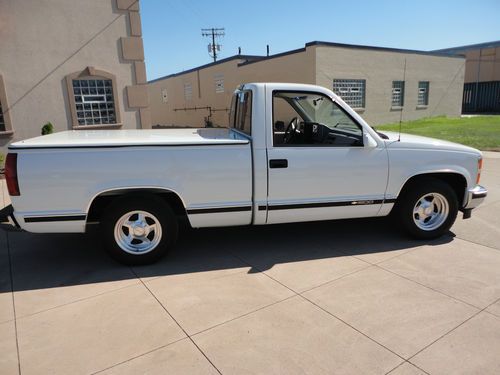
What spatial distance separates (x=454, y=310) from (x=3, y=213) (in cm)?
448

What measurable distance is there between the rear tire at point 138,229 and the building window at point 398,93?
22401mm

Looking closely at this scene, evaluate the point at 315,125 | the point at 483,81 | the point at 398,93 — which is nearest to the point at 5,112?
the point at 315,125

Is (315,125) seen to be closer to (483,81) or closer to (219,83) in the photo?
(219,83)

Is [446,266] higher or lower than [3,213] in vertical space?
lower

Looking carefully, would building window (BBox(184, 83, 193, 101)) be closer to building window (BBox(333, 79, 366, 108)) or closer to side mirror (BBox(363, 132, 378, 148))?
building window (BBox(333, 79, 366, 108))

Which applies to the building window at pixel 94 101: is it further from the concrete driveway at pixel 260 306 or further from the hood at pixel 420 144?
the hood at pixel 420 144

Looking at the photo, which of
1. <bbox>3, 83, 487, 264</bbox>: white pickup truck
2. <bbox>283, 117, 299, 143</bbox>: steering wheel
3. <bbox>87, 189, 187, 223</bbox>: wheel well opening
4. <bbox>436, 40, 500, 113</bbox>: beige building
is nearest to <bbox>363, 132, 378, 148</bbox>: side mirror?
<bbox>3, 83, 487, 264</bbox>: white pickup truck

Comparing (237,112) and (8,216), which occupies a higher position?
(237,112)

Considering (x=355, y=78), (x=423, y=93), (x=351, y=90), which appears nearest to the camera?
(x=355, y=78)

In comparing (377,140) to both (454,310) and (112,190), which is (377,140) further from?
(112,190)

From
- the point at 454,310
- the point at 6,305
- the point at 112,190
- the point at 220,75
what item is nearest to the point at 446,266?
the point at 454,310

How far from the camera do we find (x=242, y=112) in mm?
4859

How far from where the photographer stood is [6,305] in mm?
3570

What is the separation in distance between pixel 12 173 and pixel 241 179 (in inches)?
87.8
